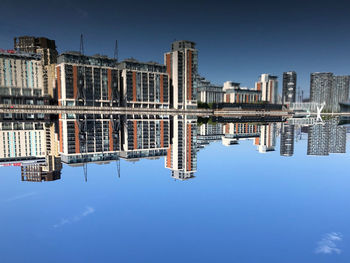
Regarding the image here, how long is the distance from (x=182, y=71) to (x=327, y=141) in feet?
442

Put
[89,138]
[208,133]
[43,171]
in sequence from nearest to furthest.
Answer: [89,138] < [43,171] < [208,133]

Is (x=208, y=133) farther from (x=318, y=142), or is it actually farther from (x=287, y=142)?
(x=318, y=142)

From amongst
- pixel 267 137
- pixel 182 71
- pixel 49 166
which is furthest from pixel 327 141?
pixel 49 166

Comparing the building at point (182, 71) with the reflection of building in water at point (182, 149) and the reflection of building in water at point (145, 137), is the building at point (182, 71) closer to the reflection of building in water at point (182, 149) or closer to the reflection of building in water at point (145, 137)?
the reflection of building in water at point (182, 149)

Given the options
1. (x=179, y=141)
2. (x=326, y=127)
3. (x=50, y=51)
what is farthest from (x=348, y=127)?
(x=50, y=51)

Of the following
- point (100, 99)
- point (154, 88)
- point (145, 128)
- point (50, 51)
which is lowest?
point (145, 128)

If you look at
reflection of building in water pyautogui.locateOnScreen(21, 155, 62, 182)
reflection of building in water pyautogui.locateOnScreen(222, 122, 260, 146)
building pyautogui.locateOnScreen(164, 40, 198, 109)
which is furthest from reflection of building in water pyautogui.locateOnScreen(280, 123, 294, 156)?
reflection of building in water pyautogui.locateOnScreen(21, 155, 62, 182)

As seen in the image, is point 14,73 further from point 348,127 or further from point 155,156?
point 348,127

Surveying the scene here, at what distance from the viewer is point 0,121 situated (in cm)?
10900

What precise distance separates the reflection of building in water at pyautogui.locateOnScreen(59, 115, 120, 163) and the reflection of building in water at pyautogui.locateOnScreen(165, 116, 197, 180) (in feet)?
125

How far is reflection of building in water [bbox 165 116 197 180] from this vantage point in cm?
13638

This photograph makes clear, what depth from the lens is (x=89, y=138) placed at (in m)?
114

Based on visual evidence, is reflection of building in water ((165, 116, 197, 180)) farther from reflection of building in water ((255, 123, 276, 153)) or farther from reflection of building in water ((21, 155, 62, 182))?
reflection of building in water ((255, 123, 276, 153))

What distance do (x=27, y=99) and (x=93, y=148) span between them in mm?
54279
